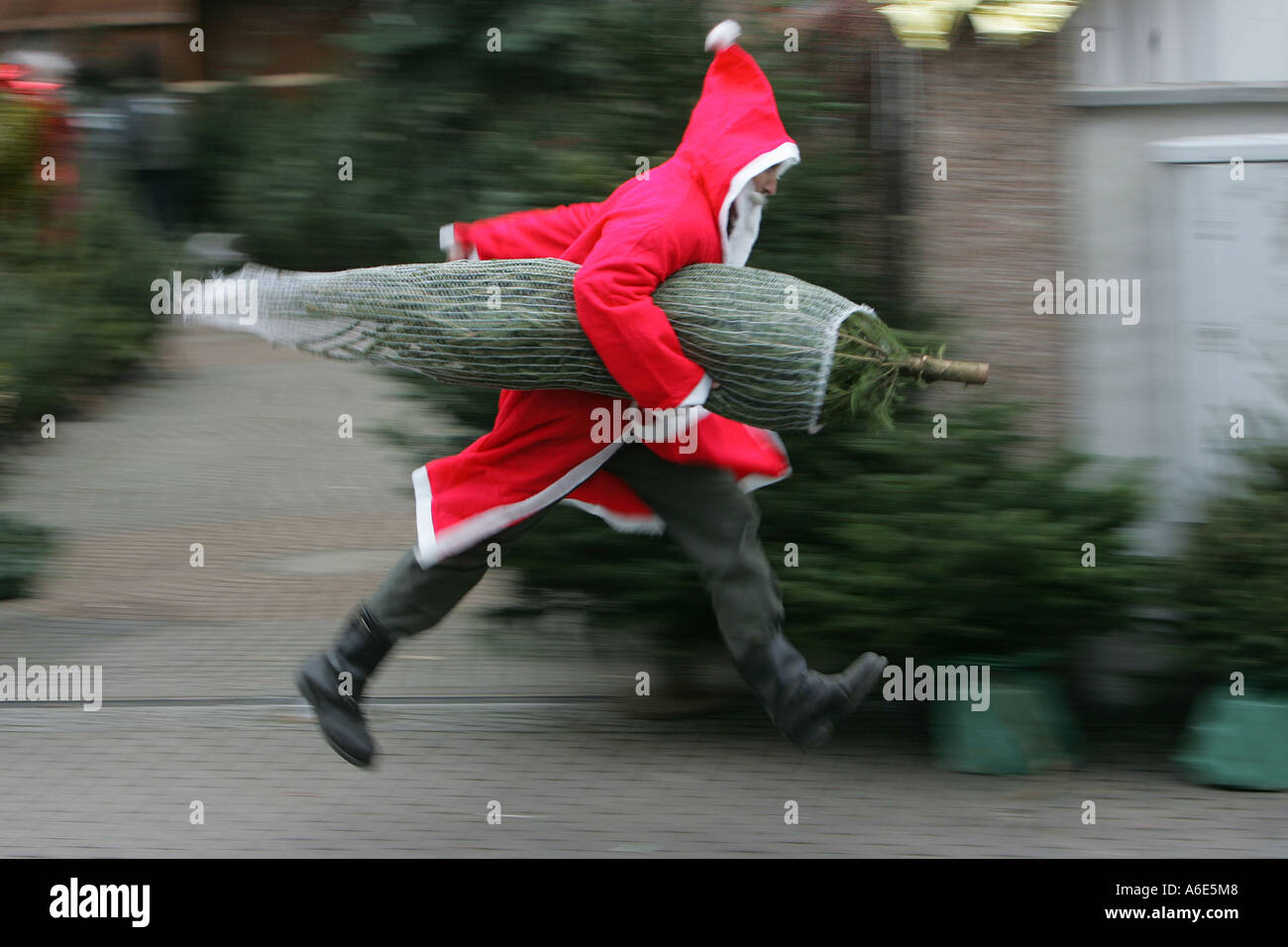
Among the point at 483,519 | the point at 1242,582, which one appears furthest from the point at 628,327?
the point at 1242,582

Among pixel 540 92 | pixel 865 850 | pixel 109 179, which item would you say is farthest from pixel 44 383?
pixel 865 850

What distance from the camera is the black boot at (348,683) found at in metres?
4.05

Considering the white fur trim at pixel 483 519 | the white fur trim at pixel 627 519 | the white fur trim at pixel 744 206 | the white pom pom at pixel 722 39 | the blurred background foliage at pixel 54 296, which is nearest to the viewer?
the white fur trim at pixel 744 206

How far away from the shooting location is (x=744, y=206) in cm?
388

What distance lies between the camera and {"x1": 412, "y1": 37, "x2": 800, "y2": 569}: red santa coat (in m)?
3.60

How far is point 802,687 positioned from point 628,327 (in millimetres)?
1083

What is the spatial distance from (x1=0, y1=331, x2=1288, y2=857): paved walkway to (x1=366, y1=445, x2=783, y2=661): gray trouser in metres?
0.69

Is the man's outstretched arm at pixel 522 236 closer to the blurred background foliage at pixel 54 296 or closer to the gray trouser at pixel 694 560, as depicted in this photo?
the gray trouser at pixel 694 560

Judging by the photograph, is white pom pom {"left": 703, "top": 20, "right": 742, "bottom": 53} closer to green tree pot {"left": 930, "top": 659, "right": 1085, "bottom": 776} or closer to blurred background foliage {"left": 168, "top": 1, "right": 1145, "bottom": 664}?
blurred background foliage {"left": 168, "top": 1, "right": 1145, "bottom": 664}

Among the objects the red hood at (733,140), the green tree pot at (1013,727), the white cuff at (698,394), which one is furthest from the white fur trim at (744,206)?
the green tree pot at (1013,727)

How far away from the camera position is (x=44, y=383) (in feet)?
24.4

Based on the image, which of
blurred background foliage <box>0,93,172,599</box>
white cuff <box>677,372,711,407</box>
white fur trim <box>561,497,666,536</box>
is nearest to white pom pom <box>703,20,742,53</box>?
white cuff <box>677,372,711,407</box>

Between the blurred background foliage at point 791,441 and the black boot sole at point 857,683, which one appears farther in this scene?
the blurred background foliage at point 791,441

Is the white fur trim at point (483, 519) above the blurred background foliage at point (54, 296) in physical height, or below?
below
